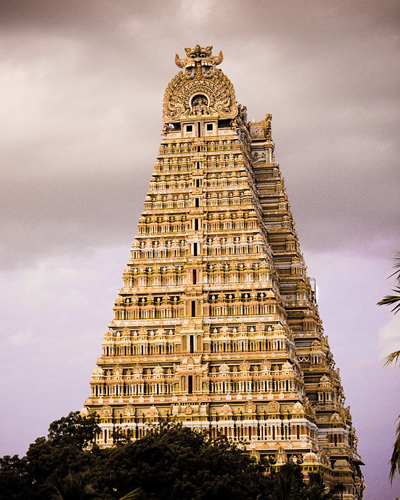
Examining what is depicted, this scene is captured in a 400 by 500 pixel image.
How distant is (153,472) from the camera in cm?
7381

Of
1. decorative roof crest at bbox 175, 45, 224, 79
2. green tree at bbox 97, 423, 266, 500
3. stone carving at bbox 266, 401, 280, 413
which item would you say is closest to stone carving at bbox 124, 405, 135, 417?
stone carving at bbox 266, 401, 280, 413

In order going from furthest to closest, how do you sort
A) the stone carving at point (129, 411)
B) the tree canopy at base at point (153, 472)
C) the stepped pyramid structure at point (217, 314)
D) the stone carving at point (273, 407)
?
the stone carving at point (129, 411) < the stepped pyramid structure at point (217, 314) < the stone carving at point (273, 407) < the tree canopy at base at point (153, 472)

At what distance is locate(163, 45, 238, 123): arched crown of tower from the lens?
120m

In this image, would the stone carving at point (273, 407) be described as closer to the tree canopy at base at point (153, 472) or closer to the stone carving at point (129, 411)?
the stone carving at point (129, 411)

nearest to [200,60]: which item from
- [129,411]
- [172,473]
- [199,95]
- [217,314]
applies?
[199,95]

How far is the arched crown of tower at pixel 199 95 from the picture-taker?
393 ft

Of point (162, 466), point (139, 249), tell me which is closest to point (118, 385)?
point (139, 249)

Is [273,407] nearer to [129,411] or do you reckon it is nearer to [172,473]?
[129,411]

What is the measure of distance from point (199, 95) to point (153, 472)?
182ft

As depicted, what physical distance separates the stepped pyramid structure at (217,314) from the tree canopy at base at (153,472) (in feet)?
66.8

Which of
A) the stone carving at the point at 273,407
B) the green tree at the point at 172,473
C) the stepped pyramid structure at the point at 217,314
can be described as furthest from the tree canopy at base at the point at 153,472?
the stepped pyramid structure at the point at 217,314

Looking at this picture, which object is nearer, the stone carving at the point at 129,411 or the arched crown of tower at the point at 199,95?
the stone carving at the point at 129,411

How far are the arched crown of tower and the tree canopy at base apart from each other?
153 ft

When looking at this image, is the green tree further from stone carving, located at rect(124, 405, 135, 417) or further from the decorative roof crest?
the decorative roof crest
